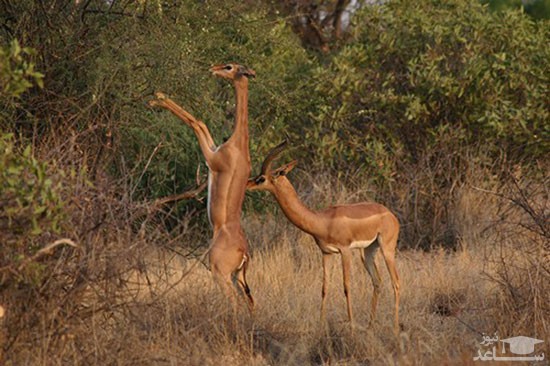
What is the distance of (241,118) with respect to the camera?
24.3ft

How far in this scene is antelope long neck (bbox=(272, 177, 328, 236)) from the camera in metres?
7.55

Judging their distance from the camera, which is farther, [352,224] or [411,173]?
[411,173]

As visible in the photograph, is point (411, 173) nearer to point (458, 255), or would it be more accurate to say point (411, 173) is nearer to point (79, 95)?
point (458, 255)

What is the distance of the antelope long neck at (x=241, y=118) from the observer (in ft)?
24.1

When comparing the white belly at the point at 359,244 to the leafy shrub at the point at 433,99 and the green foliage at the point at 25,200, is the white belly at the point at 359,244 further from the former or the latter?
the leafy shrub at the point at 433,99

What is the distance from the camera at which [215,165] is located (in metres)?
7.30

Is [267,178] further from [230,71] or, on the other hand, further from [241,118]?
[230,71]

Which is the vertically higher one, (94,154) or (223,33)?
(223,33)

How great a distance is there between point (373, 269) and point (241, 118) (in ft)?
5.30

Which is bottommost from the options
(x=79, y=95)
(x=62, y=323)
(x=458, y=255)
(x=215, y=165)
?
(x=458, y=255)

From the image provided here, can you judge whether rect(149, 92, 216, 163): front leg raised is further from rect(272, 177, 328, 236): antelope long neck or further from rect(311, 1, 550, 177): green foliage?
rect(311, 1, 550, 177): green foliage

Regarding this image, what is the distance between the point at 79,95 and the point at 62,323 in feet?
10.3

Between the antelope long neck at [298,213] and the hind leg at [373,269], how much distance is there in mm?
603

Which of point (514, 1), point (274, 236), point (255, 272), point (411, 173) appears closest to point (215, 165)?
point (255, 272)
